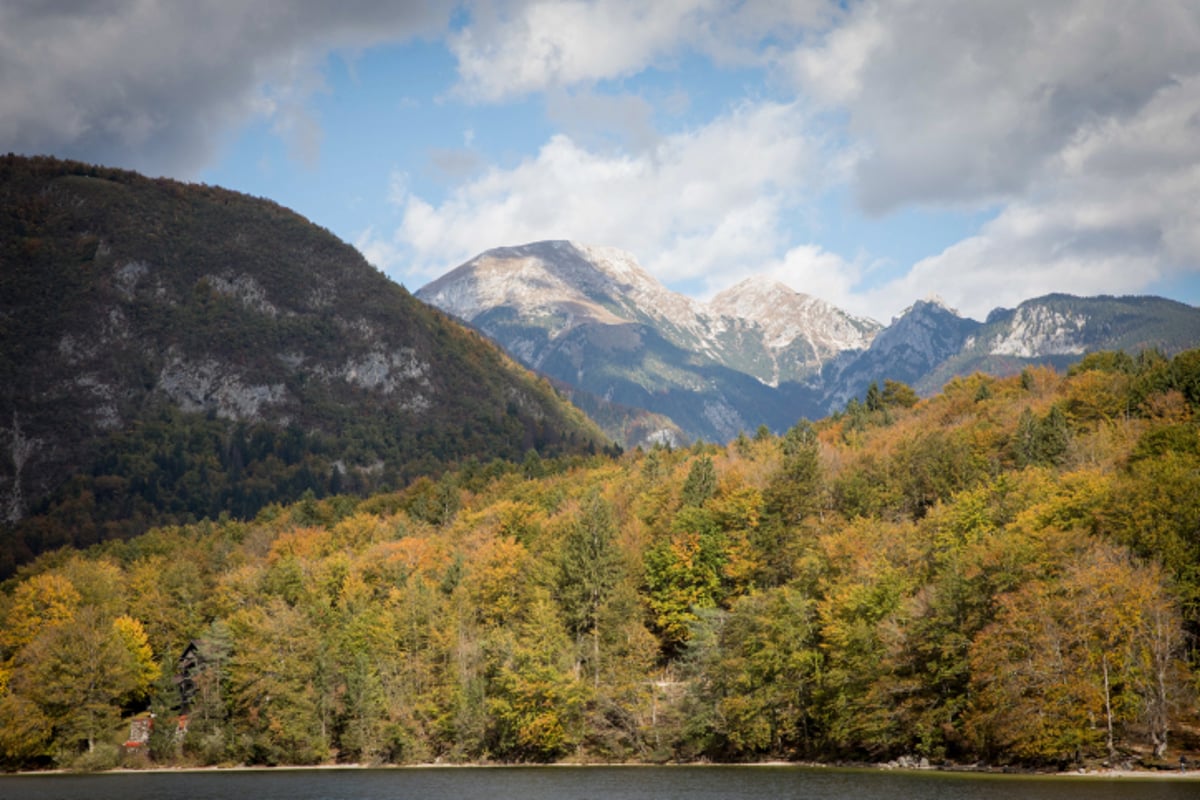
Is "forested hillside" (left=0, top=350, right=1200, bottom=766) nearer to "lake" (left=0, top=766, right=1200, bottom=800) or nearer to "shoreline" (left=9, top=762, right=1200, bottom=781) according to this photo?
"shoreline" (left=9, top=762, right=1200, bottom=781)

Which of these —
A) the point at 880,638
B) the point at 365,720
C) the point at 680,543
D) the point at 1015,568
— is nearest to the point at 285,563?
the point at 365,720

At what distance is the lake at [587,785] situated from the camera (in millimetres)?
60312

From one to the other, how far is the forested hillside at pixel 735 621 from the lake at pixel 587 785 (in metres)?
3.96

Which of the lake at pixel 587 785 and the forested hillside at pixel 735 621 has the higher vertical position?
the forested hillside at pixel 735 621

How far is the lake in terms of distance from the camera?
6031 cm

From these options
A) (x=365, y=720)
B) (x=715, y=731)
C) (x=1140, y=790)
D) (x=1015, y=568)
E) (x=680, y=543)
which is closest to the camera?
(x=1140, y=790)

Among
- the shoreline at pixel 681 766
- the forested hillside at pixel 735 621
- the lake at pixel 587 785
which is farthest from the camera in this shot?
the forested hillside at pixel 735 621

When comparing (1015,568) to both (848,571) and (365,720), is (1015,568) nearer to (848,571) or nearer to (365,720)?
(848,571)

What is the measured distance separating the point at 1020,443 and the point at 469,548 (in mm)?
67856

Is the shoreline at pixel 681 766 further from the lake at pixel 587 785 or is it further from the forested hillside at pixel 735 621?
the forested hillside at pixel 735 621

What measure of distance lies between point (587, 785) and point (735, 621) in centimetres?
1985

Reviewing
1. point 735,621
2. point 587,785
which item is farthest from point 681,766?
point 587,785

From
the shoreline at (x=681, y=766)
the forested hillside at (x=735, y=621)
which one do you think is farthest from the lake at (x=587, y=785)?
the forested hillside at (x=735, y=621)

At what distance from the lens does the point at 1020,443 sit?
11775 cm
